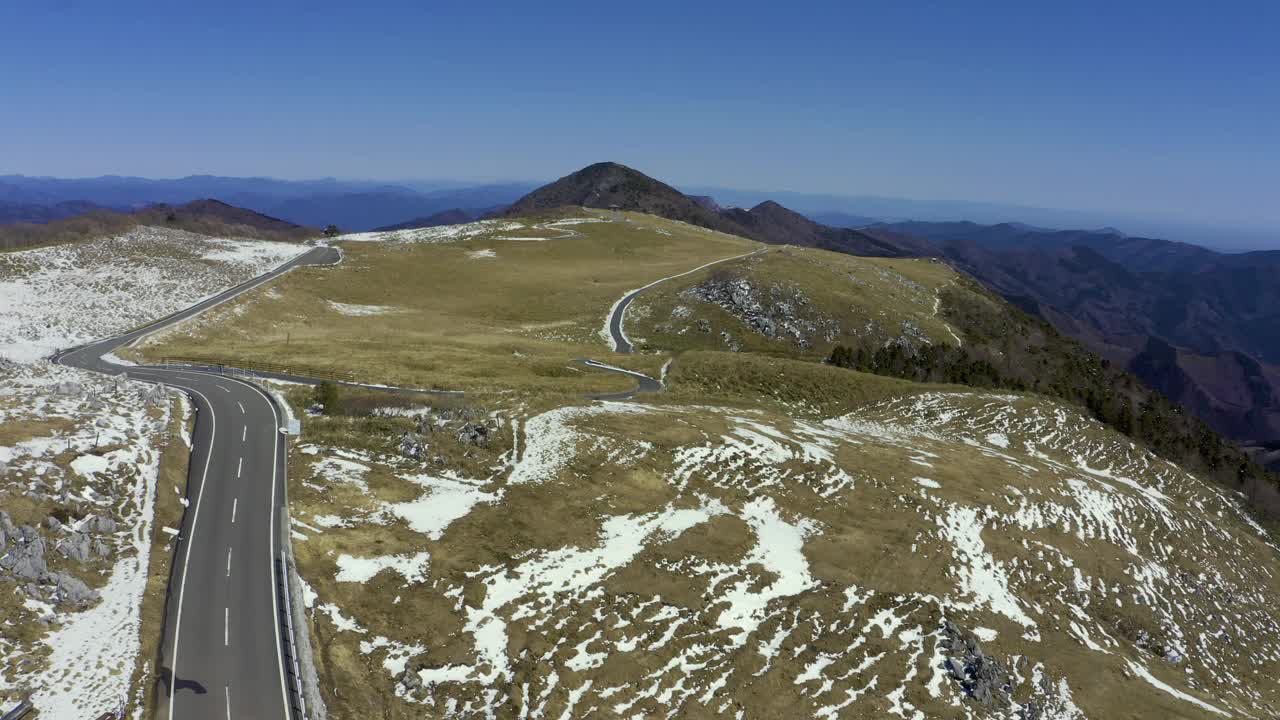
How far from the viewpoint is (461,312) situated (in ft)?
307

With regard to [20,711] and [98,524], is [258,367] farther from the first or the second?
[20,711]

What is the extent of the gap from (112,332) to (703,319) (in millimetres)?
69576

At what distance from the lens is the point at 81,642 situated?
20922 mm

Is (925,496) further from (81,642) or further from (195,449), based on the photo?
(195,449)

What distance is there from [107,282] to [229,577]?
7409 centimetres

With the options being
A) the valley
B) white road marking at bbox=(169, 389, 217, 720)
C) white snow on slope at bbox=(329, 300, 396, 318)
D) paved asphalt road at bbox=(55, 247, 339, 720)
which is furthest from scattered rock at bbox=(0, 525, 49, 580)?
white snow on slope at bbox=(329, 300, 396, 318)

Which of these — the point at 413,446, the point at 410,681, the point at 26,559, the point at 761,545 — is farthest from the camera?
the point at 413,446

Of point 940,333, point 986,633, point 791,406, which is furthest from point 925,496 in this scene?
point 940,333

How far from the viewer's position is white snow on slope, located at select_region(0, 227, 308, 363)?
58.5 metres

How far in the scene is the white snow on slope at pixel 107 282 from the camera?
5847 centimetres

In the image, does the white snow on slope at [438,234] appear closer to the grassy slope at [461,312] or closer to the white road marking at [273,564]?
the grassy slope at [461,312]

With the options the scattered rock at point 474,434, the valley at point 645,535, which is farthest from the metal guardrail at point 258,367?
the scattered rock at point 474,434

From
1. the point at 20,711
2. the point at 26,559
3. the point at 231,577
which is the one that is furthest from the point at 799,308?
the point at 20,711

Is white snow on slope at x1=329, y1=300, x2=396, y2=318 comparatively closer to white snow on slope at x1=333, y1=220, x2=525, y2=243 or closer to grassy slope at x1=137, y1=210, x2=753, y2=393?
grassy slope at x1=137, y1=210, x2=753, y2=393
